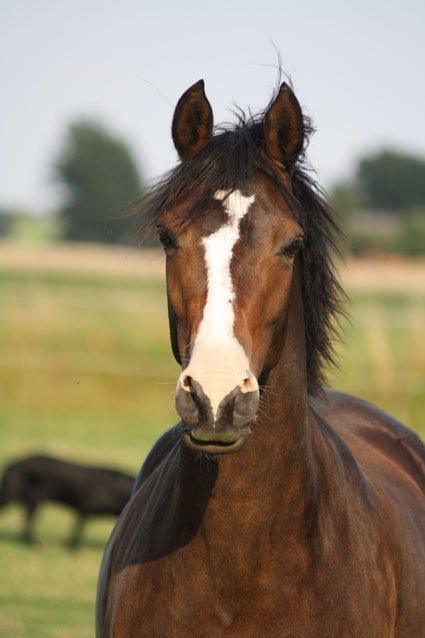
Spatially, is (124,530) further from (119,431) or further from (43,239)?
(43,239)

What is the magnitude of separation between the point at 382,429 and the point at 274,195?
186cm

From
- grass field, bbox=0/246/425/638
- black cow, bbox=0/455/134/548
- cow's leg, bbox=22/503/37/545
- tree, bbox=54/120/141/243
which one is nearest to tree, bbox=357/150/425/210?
tree, bbox=54/120/141/243

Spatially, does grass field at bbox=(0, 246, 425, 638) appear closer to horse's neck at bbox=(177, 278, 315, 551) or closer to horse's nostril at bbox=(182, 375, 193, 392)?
horse's neck at bbox=(177, 278, 315, 551)

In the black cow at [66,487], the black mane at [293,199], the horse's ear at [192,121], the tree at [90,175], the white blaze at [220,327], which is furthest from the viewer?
the tree at [90,175]

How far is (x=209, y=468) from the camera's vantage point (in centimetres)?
325

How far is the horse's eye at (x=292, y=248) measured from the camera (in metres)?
3.13

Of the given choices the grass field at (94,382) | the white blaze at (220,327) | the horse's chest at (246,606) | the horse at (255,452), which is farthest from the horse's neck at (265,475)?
the grass field at (94,382)

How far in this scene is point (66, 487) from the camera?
37.5 feet

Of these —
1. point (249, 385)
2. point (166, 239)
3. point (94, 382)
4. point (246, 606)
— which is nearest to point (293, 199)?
point (166, 239)

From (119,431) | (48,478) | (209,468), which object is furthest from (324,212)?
(119,431)

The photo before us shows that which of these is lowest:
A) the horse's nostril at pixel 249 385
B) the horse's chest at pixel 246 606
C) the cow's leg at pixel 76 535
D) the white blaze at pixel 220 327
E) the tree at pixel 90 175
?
the cow's leg at pixel 76 535

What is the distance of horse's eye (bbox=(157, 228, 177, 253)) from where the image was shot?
3147mm

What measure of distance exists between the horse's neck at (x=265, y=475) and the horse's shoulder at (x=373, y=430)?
1193 millimetres

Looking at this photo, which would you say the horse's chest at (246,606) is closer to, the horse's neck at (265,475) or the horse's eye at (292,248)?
the horse's neck at (265,475)
